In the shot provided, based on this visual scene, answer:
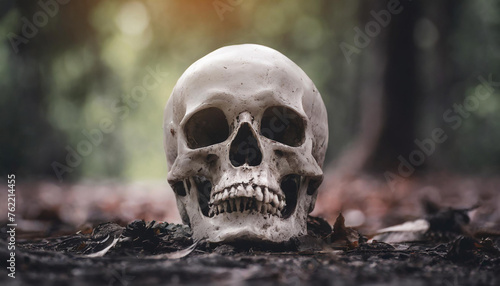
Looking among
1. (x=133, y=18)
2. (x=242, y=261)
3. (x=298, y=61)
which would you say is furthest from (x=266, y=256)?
(x=298, y=61)

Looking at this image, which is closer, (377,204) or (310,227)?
(310,227)

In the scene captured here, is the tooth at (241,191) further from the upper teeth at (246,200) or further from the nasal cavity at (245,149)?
the nasal cavity at (245,149)

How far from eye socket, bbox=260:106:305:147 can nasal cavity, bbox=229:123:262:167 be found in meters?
0.16

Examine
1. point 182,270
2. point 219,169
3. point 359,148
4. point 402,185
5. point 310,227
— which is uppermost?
point 359,148

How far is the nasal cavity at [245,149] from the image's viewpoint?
147 inches

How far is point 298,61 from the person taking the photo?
21250 millimetres

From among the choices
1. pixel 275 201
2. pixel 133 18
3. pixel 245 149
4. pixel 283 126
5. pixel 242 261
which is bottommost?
pixel 242 261

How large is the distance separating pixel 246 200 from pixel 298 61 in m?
18.5

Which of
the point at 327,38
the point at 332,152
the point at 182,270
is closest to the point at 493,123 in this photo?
the point at 332,152

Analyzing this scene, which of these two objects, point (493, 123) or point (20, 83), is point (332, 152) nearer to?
point (493, 123)

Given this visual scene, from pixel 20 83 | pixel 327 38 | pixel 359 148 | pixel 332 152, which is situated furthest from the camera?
pixel 332 152

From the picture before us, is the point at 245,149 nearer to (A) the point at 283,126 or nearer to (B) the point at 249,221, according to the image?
(A) the point at 283,126

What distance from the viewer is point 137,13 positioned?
58.3 ft

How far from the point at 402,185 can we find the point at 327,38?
11.3m
